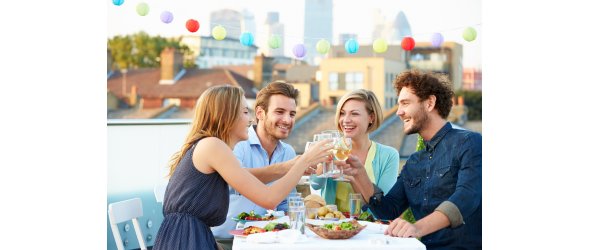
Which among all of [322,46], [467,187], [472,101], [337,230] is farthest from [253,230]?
[472,101]

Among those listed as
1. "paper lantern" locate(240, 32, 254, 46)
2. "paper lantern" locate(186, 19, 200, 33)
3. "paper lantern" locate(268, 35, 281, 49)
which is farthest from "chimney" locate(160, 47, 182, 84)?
"paper lantern" locate(186, 19, 200, 33)

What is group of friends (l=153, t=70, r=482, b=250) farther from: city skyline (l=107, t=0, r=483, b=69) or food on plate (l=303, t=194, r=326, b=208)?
city skyline (l=107, t=0, r=483, b=69)

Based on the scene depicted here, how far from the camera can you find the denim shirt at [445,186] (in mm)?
2514

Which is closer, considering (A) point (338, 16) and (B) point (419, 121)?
(B) point (419, 121)

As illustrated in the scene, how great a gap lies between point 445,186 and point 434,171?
69 millimetres

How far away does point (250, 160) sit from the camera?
3.16m

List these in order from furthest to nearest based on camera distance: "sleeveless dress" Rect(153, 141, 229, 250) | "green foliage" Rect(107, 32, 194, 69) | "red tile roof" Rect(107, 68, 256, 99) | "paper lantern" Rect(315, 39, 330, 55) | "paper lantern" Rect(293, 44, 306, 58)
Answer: "green foliage" Rect(107, 32, 194, 69)
"red tile roof" Rect(107, 68, 256, 99)
"paper lantern" Rect(293, 44, 306, 58)
"paper lantern" Rect(315, 39, 330, 55)
"sleeveless dress" Rect(153, 141, 229, 250)

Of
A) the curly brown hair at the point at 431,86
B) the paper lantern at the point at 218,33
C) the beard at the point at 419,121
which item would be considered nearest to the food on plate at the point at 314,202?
the beard at the point at 419,121

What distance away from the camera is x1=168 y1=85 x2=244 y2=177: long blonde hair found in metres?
2.41

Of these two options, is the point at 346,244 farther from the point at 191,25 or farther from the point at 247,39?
the point at 247,39

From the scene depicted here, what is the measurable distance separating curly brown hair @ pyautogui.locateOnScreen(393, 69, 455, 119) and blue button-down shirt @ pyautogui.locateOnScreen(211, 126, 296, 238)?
0.62 m
